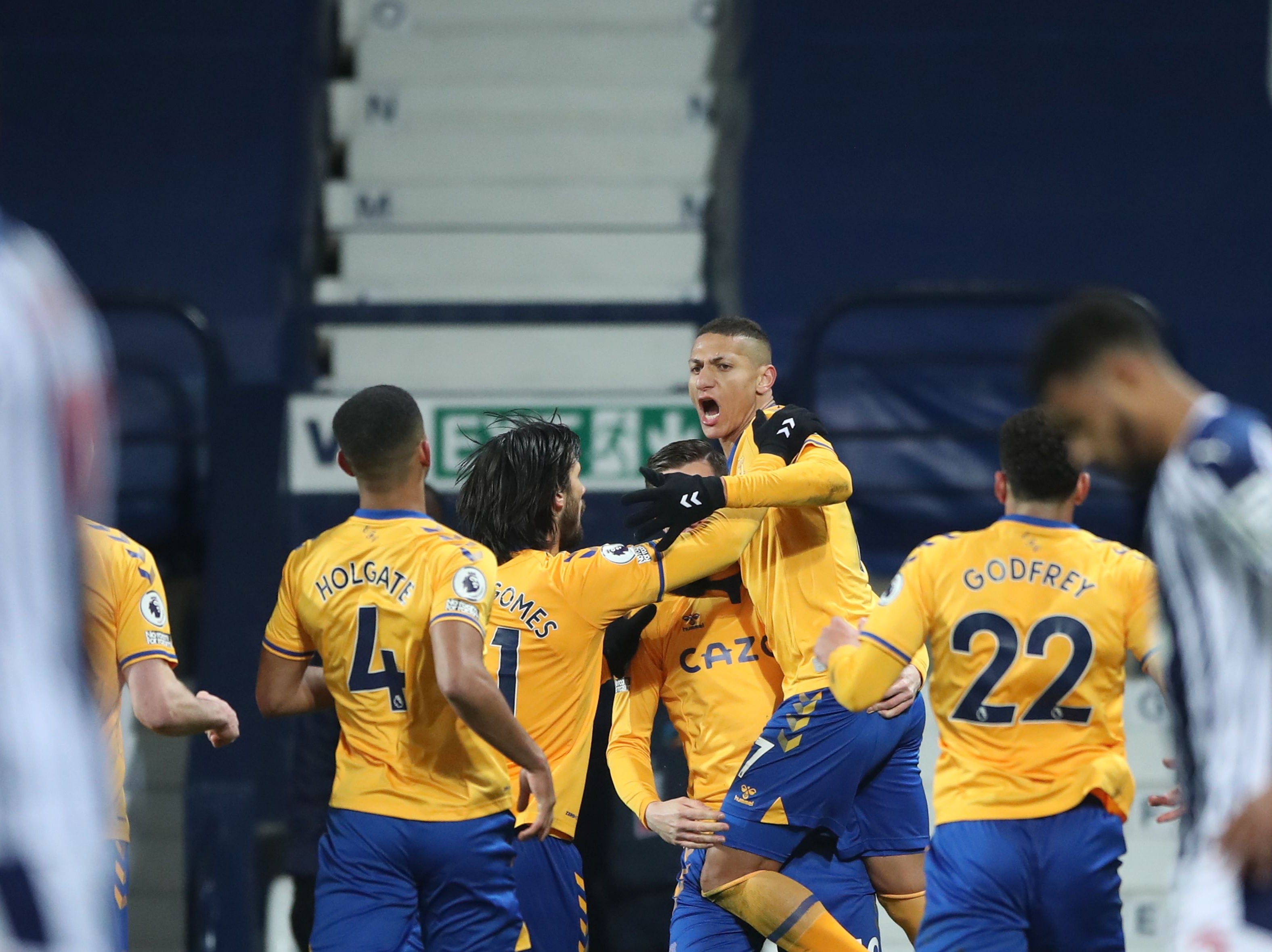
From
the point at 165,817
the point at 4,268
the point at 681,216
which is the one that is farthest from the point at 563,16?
the point at 4,268

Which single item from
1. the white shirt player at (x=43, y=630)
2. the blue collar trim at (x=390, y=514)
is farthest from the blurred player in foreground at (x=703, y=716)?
the white shirt player at (x=43, y=630)

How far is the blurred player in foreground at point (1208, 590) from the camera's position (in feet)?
7.27

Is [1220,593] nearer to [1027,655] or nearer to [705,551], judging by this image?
[1027,655]

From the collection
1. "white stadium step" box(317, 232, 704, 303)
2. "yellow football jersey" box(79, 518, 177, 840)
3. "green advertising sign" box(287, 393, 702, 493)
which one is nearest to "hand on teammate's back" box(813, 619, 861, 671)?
"yellow football jersey" box(79, 518, 177, 840)

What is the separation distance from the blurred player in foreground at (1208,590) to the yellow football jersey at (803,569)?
5.82 feet

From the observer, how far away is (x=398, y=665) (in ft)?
13.0

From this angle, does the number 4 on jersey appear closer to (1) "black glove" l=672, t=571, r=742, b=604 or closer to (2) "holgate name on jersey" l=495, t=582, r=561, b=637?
(2) "holgate name on jersey" l=495, t=582, r=561, b=637

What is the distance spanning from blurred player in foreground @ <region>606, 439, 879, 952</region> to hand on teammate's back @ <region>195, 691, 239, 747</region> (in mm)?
1348

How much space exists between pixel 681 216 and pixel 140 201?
313 centimetres

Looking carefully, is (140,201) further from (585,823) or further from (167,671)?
(167,671)

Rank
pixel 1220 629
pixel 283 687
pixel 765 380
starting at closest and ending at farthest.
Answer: pixel 1220 629, pixel 283 687, pixel 765 380

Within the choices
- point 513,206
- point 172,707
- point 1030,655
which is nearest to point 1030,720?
point 1030,655

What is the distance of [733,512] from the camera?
14.3ft

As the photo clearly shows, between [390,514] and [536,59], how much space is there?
19.7 feet
